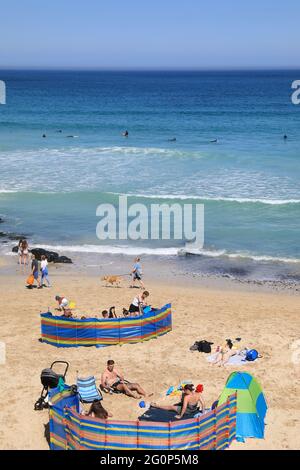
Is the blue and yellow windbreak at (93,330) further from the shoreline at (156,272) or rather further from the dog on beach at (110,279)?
the shoreline at (156,272)

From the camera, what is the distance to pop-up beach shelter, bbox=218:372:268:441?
11.6m

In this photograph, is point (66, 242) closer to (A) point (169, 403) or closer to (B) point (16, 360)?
(B) point (16, 360)

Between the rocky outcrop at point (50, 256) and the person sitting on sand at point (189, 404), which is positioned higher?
the rocky outcrop at point (50, 256)

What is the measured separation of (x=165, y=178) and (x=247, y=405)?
27.0 m

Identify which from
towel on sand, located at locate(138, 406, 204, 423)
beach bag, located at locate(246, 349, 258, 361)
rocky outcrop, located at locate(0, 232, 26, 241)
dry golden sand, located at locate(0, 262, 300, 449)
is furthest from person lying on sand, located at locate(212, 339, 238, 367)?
rocky outcrop, located at locate(0, 232, 26, 241)

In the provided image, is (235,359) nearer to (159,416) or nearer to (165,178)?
(159,416)

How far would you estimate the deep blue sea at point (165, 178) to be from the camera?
25969mm

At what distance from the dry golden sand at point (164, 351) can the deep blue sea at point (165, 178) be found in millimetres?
3802

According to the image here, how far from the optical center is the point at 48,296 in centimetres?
2000

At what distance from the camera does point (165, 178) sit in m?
38.0

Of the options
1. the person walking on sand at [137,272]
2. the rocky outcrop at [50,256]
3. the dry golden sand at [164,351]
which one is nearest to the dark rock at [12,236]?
the rocky outcrop at [50,256]

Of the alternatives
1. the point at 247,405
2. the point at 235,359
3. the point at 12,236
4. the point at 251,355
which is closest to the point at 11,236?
the point at 12,236
